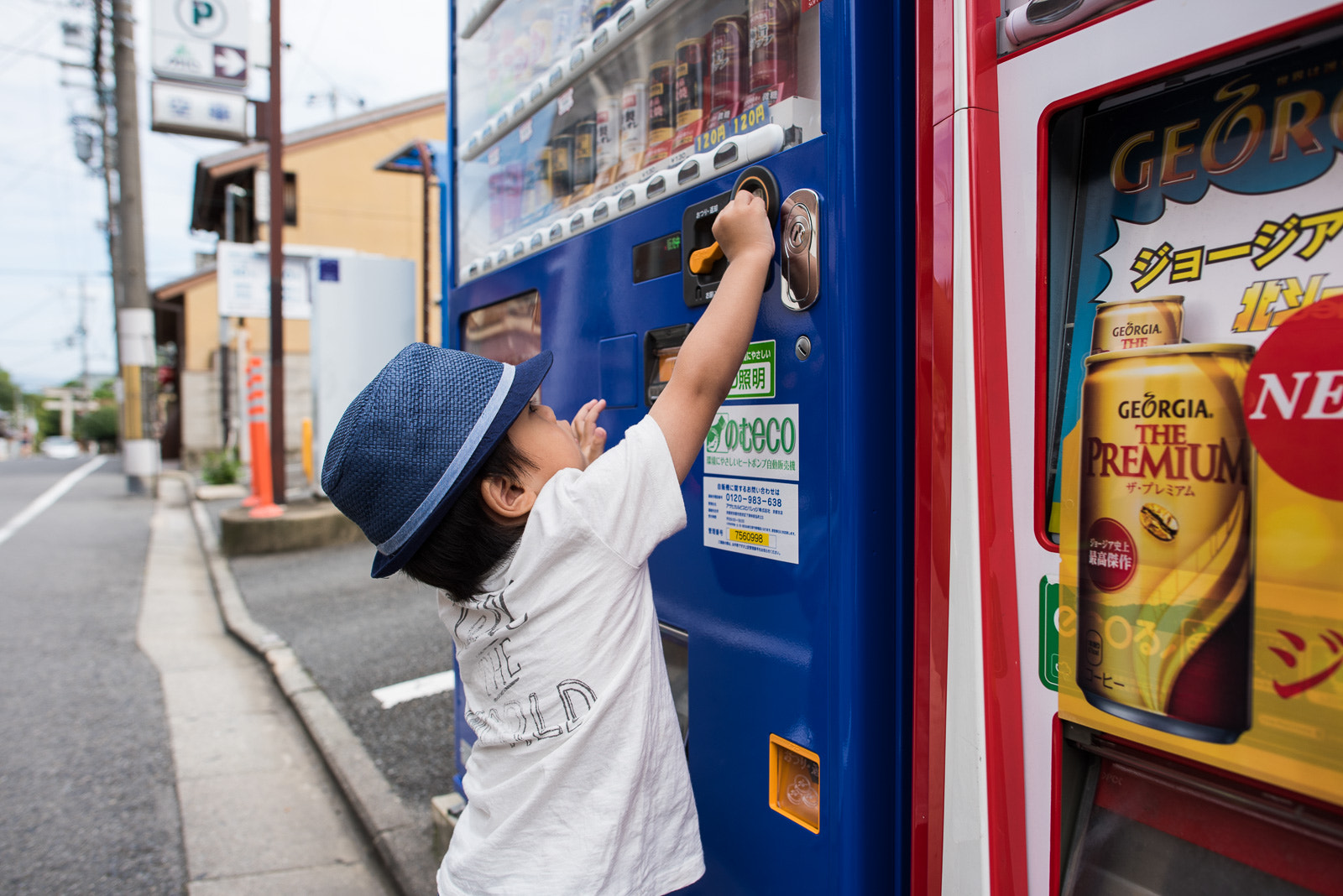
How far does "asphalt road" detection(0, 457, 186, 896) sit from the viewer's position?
2.78 metres

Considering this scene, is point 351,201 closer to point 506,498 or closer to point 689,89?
point 689,89

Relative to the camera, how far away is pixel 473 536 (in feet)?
3.90

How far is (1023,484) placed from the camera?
37.1 inches

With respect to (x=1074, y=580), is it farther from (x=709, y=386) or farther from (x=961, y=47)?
(x=961, y=47)

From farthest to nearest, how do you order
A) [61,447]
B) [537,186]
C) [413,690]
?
[61,447], [413,690], [537,186]

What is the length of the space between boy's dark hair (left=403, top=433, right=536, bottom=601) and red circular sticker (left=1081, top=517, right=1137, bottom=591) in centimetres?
76

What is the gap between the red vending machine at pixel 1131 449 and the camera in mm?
732

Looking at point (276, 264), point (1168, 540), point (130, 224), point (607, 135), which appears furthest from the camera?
point (130, 224)

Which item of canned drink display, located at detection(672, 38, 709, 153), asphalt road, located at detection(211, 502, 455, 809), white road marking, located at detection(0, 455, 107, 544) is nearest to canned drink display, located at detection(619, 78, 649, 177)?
canned drink display, located at detection(672, 38, 709, 153)

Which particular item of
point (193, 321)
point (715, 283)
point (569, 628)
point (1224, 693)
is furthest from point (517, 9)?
point (193, 321)

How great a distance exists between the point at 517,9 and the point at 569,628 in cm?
178

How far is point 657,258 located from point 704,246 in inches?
5.4

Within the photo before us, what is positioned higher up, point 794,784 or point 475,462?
point 475,462

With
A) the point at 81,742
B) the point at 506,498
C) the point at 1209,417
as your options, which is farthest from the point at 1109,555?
the point at 81,742
